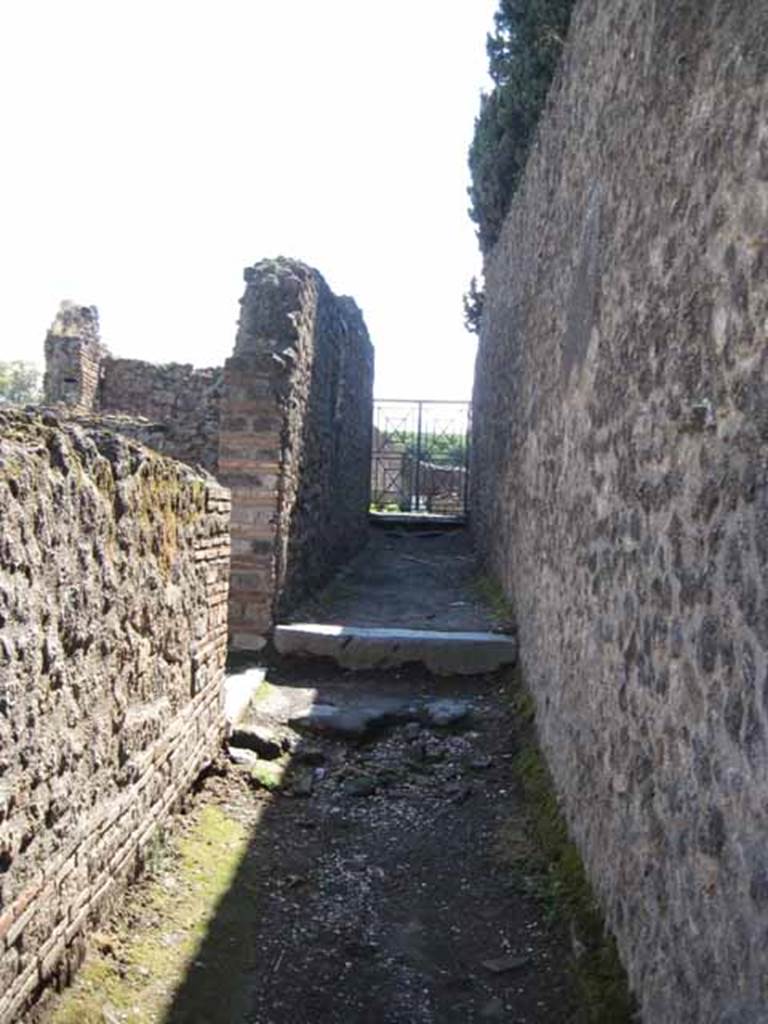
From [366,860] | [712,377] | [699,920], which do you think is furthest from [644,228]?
[366,860]

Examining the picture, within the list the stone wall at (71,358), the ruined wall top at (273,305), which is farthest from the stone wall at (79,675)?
the stone wall at (71,358)

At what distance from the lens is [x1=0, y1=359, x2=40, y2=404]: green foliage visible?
42.4m

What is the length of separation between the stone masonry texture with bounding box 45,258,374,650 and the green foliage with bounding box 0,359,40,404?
3388 cm

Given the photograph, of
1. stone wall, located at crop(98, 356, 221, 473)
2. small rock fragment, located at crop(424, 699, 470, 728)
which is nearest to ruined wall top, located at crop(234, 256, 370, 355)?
small rock fragment, located at crop(424, 699, 470, 728)

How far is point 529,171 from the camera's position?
7672mm

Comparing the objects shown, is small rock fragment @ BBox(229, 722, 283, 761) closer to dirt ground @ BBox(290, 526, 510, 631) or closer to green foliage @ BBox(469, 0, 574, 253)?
dirt ground @ BBox(290, 526, 510, 631)

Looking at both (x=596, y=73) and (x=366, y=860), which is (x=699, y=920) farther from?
(x=596, y=73)

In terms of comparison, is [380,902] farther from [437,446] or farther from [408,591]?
[437,446]

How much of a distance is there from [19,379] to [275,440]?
4334cm

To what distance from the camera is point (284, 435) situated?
6.75m

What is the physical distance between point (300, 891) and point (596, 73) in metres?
4.10

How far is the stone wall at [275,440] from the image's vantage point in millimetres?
6586

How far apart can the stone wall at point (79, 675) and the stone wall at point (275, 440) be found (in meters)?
2.52

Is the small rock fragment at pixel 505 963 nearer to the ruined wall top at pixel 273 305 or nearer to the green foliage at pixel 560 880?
the green foliage at pixel 560 880
